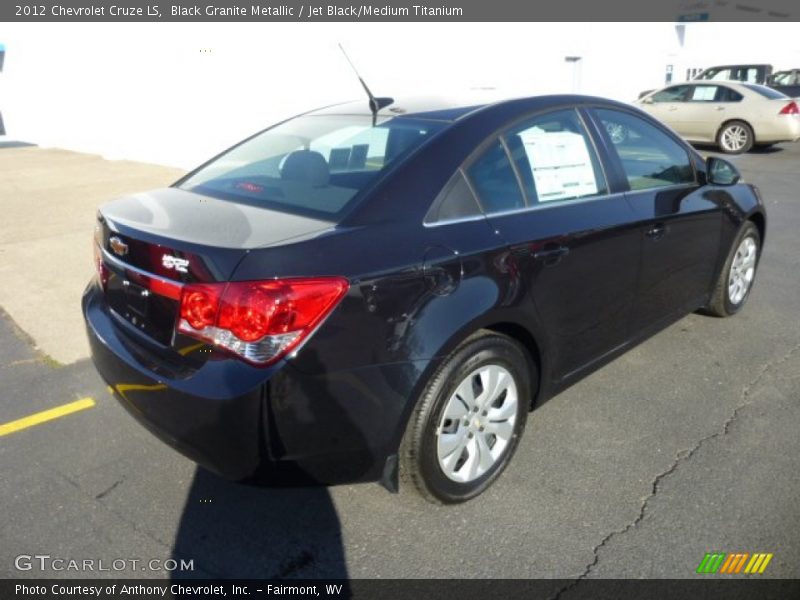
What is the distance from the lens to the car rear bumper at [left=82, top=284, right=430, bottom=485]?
212 cm

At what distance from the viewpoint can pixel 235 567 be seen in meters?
2.44

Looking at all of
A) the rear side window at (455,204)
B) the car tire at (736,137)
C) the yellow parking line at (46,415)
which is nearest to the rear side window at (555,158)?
the rear side window at (455,204)

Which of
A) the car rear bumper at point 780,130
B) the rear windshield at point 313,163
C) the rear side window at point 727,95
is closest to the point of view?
the rear windshield at point 313,163

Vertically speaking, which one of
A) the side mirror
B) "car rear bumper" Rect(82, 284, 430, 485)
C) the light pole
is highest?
the light pole

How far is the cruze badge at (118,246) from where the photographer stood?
8.12ft

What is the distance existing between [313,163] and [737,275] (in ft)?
10.7

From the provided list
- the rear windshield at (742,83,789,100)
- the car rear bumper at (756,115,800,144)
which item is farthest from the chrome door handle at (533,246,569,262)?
the rear windshield at (742,83,789,100)

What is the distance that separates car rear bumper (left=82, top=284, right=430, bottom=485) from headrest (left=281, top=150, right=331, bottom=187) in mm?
933

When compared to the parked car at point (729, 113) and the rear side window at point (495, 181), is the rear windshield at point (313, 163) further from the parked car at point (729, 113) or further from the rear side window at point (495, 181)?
the parked car at point (729, 113)

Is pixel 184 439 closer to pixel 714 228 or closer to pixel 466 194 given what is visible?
pixel 466 194

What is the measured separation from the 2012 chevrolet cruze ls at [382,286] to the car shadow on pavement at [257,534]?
0.37 metres

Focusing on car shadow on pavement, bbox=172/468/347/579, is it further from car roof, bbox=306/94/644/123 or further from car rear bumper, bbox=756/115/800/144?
car rear bumper, bbox=756/115/800/144

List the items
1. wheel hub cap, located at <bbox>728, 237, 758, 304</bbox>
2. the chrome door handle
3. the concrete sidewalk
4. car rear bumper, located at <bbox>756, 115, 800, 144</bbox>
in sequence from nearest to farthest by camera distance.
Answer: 1. the chrome door handle
2. wheel hub cap, located at <bbox>728, 237, 758, 304</bbox>
3. the concrete sidewalk
4. car rear bumper, located at <bbox>756, 115, 800, 144</bbox>
